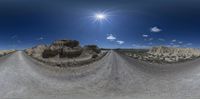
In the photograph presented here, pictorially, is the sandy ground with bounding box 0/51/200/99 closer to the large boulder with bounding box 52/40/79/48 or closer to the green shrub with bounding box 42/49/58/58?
the green shrub with bounding box 42/49/58/58

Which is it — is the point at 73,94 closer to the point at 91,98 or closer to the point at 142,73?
the point at 91,98

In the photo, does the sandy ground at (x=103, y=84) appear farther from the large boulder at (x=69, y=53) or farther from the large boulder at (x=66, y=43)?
the large boulder at (x=66, y=43)

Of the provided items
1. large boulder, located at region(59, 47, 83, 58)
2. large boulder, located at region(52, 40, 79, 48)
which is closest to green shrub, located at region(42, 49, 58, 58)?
large boulder, located at region(59, 47, 83, 58)

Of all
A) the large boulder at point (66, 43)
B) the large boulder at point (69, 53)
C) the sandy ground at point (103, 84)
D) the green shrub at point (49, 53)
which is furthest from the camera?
the large boulder at point (66, 43)

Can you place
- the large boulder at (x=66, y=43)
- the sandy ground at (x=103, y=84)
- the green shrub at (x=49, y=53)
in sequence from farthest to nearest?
the large boulder at (x=66, y=43), the green shrub at (x=49, y=53), the sandy ground at (x=103, y=84)

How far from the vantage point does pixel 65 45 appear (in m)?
101

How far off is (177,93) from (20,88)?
8865mm

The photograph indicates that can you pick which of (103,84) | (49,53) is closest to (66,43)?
(49,53)

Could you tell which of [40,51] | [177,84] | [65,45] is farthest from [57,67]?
[65,45]

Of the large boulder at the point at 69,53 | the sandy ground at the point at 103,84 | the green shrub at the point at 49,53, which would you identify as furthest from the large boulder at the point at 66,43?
the sandy ground at the point at 103,84

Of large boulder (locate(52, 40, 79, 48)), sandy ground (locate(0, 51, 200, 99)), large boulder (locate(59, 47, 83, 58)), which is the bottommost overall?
sandy ground (locate(0, 51, 200, 99))

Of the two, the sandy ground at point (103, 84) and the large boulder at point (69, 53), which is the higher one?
the large boulder at point (69, 53)

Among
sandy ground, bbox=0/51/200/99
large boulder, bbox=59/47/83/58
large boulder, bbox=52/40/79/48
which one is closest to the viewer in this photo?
sandy ground, bbox=0/51/200/99

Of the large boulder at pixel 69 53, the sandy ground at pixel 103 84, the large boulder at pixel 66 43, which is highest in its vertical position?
the large boulder at pixel 66 43
